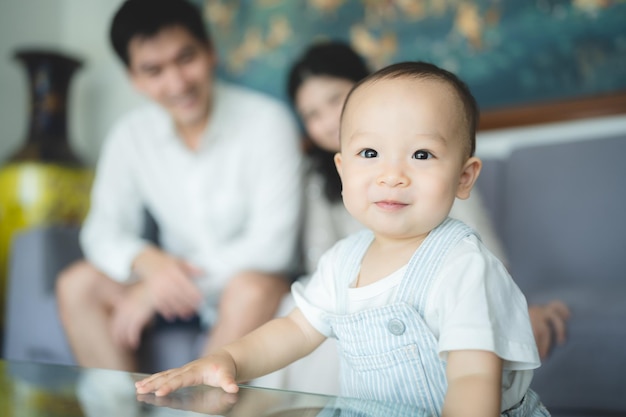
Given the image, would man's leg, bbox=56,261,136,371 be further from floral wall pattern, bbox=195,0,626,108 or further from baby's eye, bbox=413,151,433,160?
floral wall pattern, bbox=195,0,626,108

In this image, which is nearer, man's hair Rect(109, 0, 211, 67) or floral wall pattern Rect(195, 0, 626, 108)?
man's hair Rect(109, 0, 211, 67)

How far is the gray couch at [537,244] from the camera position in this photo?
4.59ft

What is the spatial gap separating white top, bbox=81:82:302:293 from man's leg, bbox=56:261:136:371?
39 mm

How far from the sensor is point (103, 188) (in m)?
1.59

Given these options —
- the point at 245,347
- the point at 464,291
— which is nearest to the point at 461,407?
the point at 464,291

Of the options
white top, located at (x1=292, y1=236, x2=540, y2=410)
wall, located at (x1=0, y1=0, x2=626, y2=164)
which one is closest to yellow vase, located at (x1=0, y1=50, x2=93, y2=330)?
wall, located at (x1=0, y1=0, x2=626, y2=164)

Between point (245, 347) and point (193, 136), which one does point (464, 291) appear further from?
point (193, 136)

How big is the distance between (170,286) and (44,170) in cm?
129

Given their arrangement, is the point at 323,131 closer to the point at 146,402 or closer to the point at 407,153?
the point at 407,153

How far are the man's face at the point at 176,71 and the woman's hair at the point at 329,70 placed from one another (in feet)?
0.72

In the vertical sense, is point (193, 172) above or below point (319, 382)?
above

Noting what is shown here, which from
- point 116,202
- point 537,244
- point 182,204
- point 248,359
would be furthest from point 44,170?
point 248,359

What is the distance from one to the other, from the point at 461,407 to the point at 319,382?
1.86ft

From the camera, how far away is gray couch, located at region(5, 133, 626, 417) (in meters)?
1.40
